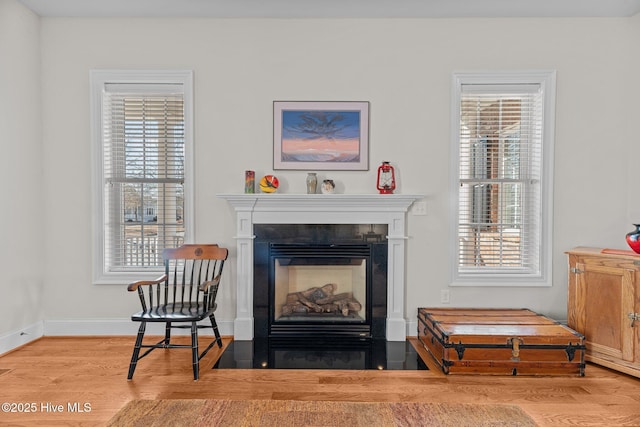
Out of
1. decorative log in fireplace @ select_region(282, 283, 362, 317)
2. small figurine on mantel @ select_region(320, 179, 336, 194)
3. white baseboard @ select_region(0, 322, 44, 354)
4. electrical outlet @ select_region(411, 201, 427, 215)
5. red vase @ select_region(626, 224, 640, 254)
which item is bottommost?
white baseboard @ select_region(0, 322, 44, 354)

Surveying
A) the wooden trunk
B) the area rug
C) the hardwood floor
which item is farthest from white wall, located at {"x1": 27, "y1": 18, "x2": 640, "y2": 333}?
the area rug

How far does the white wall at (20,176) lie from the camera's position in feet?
10.5

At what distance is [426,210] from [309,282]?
1.23 meters

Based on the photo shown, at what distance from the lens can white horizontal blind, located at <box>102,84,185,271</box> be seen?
365 centimetres

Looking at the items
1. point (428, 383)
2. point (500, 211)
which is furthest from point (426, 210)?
point (428, 383)

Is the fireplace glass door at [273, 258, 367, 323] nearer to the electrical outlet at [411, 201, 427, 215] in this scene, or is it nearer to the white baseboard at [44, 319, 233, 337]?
the white baseboard at [44, 319, 233, 337]

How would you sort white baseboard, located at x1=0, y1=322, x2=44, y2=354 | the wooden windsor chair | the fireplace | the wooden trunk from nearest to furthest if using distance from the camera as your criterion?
the wooden windsor chair → the wooden trunk → white baseboard, located at x1=0, y1=322, x2=44, y2=354 → the fireplace

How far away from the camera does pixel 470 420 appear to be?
93 cm

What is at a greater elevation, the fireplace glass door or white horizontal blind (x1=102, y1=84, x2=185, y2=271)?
white horizontal blind (x1=102, y1=84, x2=185, y2=271)

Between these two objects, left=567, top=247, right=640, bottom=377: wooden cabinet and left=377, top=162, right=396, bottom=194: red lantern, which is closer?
left=567, top=247, right=640, bottom=377: wooden cabinet

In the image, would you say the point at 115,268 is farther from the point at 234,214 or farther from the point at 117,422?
the point at 117,422

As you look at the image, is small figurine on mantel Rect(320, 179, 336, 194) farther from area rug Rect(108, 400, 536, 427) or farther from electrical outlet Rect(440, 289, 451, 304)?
area rug Rect(108, 400, 536, 427)

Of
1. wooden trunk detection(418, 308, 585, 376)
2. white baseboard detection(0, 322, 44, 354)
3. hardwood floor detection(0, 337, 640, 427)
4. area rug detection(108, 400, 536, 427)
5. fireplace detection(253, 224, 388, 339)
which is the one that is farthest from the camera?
fireplace detection(253, 224, 388, 339)

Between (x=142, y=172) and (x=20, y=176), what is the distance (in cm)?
93
